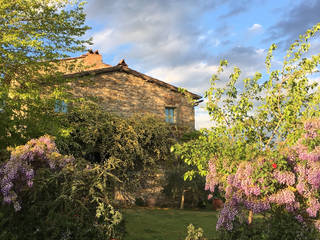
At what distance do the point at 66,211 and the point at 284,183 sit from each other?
4157 millimetres

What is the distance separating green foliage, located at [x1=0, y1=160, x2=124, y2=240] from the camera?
219 inches

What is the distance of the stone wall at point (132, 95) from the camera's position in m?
19.8

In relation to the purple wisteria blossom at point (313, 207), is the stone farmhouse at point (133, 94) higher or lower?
higher

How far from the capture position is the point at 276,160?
614 centimetres

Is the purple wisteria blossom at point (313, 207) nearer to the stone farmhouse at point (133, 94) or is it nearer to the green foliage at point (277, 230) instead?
the green foliage at point (277, 230)

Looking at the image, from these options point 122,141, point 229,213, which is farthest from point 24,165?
point 122,141

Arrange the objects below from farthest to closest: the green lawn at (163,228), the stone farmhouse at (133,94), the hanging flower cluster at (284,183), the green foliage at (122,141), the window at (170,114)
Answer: the window at (170,114) → the stone farmhouse at (133,94) → the green foliage at (122,141) → the green lawn at (163,228) → the hanging flower cluster at (284,183)

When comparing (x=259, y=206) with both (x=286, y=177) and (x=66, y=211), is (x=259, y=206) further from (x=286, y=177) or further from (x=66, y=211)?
(x=66, y=211)

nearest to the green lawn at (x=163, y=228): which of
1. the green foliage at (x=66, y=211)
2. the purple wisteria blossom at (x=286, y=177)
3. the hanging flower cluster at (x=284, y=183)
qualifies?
the green foliage at (x=66, y=211)

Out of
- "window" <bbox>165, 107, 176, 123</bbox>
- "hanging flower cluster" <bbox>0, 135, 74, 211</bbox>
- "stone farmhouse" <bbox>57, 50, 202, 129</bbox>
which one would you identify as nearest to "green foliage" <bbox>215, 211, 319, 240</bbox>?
"hanging flower cluster" <bbox>0, 135, 74, 211</bbox>

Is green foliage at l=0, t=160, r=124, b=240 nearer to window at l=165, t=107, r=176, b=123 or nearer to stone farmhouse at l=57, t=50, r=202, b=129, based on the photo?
stone farmhouse at l=57, t=50, r=202, b=129

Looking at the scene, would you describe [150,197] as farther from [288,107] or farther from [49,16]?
[288,107]

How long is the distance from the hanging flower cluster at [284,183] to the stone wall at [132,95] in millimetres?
14034

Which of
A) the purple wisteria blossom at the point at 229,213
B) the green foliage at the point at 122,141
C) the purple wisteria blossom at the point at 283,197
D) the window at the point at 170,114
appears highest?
the window at the point at 170,114
